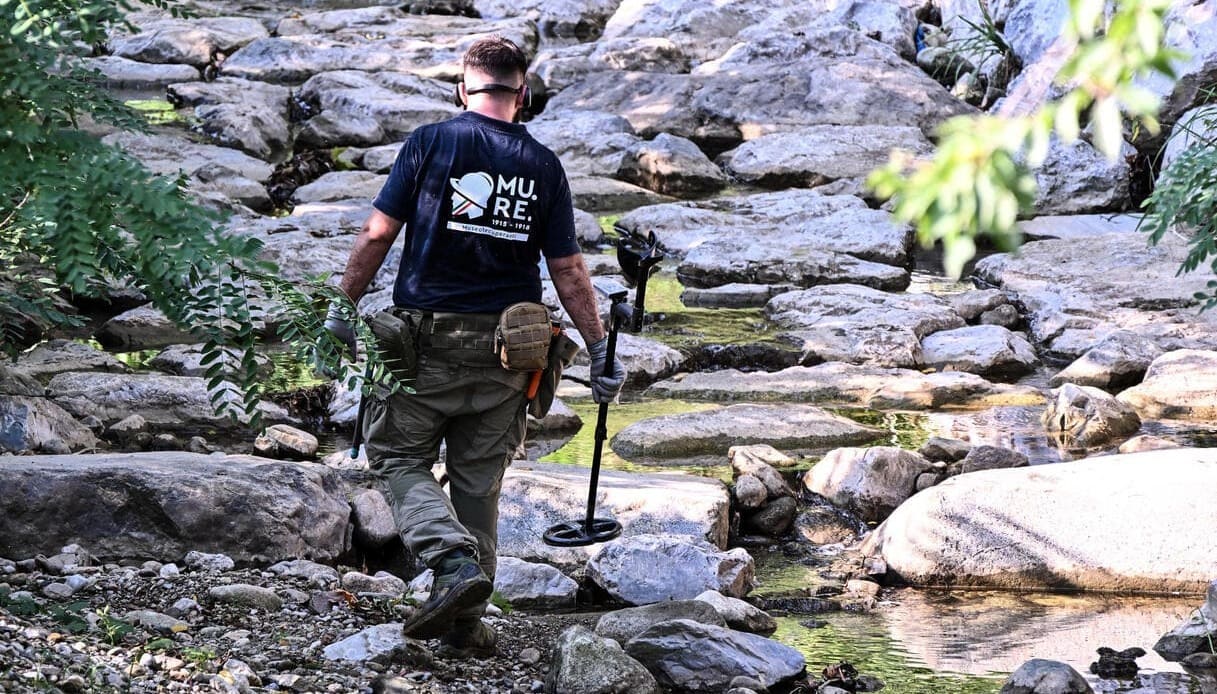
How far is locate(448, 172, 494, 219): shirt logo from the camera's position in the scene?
417 centimetres

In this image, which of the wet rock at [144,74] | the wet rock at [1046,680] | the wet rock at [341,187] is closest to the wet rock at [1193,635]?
the wet rock at [1046,680]

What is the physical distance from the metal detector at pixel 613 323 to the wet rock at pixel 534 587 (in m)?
0.22

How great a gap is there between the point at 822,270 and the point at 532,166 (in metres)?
6.82

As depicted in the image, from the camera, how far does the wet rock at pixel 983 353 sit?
28.7 ft

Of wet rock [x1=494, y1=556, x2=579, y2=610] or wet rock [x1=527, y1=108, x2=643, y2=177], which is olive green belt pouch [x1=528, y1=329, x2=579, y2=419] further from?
wet rock [x1=527, y1=108, x2=643, y2=177]

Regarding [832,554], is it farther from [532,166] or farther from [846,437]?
[532,166]

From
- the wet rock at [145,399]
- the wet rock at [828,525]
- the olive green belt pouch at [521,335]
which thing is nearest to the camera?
the olive green belt pouch at [521,335]

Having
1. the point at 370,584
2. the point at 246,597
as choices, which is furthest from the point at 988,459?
the point at 246,597

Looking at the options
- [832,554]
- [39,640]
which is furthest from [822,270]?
[39,640]

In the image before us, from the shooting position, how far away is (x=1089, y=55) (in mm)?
1488

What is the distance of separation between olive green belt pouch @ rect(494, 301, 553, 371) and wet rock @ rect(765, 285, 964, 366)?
16.3 ft

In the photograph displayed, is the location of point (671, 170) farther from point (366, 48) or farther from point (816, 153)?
point (366, 48)

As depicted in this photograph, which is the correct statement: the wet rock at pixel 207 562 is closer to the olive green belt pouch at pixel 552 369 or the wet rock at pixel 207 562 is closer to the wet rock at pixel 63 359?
the olive green belt pouch at pixel 552 369

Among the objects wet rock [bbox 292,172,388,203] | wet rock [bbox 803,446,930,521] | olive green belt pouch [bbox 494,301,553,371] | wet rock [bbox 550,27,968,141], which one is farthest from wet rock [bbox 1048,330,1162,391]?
wet rock [bbox 550,27,968,141]
